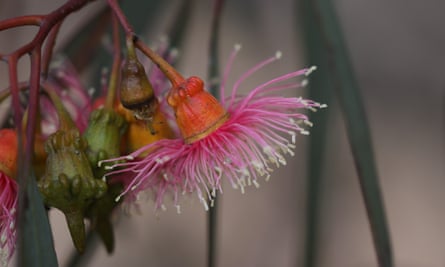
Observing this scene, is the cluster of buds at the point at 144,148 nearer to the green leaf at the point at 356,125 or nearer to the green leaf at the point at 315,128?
the green leaf at the point at 356,125

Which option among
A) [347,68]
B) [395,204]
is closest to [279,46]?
[395,204]

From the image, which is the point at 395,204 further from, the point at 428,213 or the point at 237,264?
the point at 237,264

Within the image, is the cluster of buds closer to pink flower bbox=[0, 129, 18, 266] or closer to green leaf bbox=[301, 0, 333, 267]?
pink flower bbox=[0, 129, 18, 266]

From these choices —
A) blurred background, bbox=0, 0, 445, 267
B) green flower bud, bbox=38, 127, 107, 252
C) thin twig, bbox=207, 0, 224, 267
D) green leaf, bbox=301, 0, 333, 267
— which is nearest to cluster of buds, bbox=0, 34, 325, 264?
green flower bud, bbox=38, 127, 107, 252

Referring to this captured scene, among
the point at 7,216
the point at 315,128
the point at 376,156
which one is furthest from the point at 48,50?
the point at 376,156

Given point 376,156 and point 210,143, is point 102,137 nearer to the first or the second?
point 210,143

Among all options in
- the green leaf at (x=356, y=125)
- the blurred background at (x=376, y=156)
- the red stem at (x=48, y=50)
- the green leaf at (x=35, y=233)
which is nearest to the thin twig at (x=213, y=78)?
the green leaf at (x=356, y=125)
